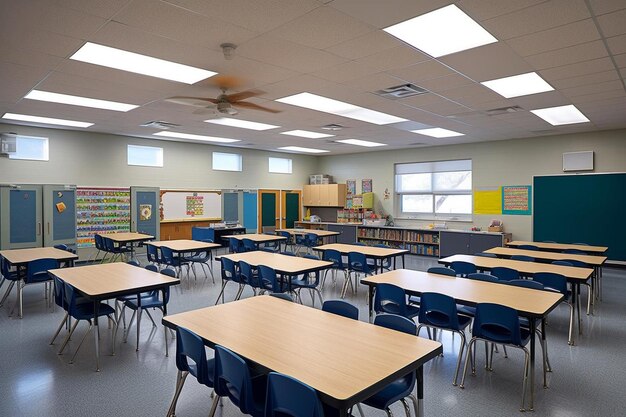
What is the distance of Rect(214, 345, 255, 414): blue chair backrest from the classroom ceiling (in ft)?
8.48

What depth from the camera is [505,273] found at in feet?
16.2

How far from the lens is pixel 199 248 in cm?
699

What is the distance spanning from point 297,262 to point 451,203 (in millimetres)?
7031

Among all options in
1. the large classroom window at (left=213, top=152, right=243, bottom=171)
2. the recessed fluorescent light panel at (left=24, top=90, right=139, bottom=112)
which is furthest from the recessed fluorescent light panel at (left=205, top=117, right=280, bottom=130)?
the large classroom window at (left=213, top=152, right=243, bottom=171)

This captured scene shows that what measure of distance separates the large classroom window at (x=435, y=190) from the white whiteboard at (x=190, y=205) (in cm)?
573

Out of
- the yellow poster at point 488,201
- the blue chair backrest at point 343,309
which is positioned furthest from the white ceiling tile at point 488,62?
the yellow poster at point 488,201

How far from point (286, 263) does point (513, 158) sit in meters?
7.39

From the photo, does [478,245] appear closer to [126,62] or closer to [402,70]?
[402,70]

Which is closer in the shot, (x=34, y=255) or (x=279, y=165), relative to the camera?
(x=34, y=255)

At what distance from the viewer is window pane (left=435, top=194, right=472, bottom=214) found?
10.8m

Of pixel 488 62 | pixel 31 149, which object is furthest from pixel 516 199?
pixel 31 149

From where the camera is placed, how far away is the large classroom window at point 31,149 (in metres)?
8.38

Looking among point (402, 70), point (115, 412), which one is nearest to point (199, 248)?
Answer: point (115, 412)

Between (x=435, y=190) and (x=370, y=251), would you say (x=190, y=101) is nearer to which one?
(x=370, y=251)
